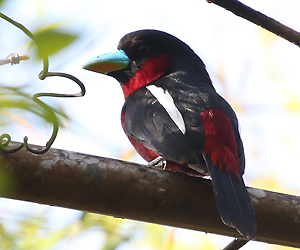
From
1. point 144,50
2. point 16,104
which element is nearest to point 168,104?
point 144,50

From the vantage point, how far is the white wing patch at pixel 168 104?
206 centimetres

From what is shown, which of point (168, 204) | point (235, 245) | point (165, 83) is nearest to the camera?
point (168, 204)

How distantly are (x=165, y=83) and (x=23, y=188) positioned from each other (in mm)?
1412

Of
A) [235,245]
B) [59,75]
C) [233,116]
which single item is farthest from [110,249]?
[59,75]

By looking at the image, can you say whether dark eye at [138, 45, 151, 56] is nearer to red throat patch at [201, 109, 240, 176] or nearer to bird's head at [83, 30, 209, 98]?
bird's head at [83, 30, 209, 98]

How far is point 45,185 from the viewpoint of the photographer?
55.7 inches

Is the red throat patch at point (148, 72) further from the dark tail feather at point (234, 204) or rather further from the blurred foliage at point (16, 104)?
the blurred foliage at point (16, 104)

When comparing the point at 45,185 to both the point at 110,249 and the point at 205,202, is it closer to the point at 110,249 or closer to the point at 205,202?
the point at 205,202

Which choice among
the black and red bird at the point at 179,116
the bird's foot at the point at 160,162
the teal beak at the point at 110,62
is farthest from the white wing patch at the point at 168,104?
the teal beak at the point at 110,62

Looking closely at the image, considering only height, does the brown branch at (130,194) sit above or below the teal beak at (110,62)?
below

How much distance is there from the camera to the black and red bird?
1818 mm

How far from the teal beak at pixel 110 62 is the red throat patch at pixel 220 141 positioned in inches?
38.2

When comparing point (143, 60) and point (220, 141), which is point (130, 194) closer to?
point (220, 141)

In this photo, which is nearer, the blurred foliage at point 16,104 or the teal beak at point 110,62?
the blurred foliage at point 16,104
